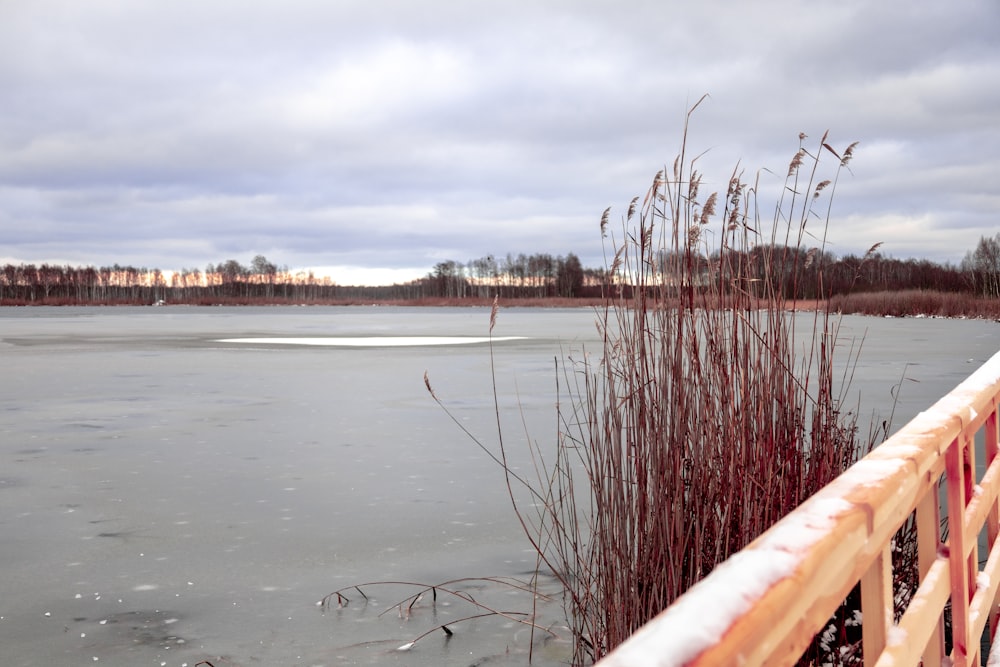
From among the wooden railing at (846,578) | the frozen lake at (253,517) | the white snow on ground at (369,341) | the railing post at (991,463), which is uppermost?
the wooden railing at (846,578)

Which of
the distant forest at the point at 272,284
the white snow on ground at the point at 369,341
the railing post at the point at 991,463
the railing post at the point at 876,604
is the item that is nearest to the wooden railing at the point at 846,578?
the railing post at the point at 876,604

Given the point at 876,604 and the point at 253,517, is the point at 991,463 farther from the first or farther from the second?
the point at 253,517

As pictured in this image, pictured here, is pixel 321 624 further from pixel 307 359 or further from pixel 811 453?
pixel 307 359

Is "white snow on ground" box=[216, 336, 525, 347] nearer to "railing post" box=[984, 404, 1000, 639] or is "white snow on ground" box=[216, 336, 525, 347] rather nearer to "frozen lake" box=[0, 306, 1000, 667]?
"frozen lake" box=[0, 306, 1000, 667]

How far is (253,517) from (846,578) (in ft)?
17.1

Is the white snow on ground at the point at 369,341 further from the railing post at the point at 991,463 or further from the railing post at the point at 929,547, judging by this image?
the railing post at the point at 929,547

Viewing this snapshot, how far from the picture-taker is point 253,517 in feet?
18.5

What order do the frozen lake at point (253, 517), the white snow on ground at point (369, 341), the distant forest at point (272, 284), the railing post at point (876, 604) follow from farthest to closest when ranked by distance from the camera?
1. the distant forest at point (272, 284)
2. the white snow on ground at point (369, 341)
3. the frozen lake at point (253, 517)
4. the railing post at point (876, 604)

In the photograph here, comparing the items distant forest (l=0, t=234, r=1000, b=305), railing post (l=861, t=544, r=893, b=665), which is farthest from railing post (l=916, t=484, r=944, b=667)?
distant forest (l=0, t=234, r=1000, b=305)

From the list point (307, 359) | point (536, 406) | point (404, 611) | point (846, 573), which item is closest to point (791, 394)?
point (404, 611)

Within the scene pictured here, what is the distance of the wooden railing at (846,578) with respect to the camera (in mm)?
629

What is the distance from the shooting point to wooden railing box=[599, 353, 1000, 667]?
629 mm

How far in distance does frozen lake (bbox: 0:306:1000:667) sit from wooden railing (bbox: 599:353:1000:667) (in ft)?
7.66

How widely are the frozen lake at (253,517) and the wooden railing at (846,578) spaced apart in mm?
2334
